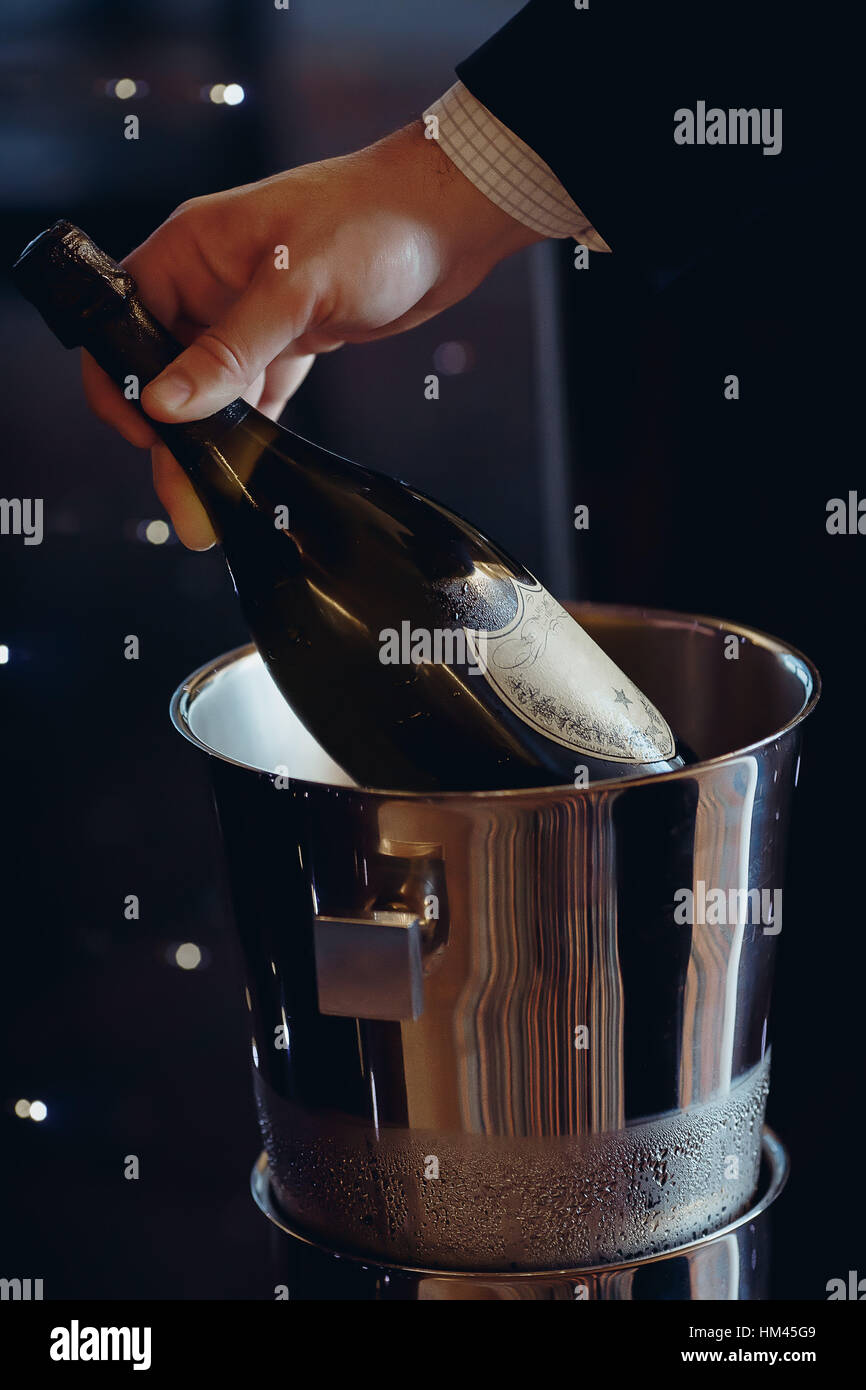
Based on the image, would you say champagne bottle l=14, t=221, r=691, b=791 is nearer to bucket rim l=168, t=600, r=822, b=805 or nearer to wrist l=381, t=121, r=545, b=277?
bucket rim l=168, t=600, r=822, b=805

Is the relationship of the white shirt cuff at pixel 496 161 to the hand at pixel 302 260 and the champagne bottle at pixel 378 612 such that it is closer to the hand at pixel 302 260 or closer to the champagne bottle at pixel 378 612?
the hand at pixel 302 260

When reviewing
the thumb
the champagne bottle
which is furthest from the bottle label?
the thumb

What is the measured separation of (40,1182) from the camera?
887 mm

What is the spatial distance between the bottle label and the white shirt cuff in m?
0.24

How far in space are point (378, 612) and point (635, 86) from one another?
0.30 meters

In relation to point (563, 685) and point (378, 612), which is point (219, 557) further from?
point (563, 685)

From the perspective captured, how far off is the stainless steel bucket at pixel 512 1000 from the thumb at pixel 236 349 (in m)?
0.14

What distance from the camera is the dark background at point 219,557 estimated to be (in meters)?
0.80

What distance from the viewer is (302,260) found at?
65 cm

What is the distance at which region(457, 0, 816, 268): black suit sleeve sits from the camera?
2.15 ft

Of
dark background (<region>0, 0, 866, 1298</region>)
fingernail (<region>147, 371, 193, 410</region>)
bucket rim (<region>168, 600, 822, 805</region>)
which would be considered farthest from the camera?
dark background (<region>0, 0, 866, 1298</region>)

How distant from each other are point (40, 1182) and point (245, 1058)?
0.17 m

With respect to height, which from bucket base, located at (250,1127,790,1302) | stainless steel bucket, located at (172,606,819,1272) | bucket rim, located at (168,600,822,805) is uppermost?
bucket rim, located at (168,600,822,805)

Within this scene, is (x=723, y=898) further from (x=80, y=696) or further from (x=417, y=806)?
(x=80, y=696)
